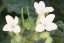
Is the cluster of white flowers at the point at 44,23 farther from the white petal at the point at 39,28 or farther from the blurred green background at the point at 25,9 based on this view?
the blurred green background at the point at 25,9

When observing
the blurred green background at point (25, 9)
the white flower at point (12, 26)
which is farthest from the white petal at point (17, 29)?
the blurred green background at point (25, 9)

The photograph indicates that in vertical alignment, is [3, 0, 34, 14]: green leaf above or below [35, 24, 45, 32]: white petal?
above

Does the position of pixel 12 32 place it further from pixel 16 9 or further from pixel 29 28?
pixel 16 9

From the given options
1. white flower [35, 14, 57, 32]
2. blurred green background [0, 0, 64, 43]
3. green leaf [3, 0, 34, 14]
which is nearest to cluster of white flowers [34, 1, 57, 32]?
white flower [35, 14, 57, 32]

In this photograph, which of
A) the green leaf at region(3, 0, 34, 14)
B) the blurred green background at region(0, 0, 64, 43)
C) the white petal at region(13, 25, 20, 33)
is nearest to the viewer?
the white petal at region(13, 25, 20, 33)

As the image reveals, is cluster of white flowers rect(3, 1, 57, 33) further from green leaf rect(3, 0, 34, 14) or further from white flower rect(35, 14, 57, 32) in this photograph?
green leaf rect(3, 0, 34, 14)

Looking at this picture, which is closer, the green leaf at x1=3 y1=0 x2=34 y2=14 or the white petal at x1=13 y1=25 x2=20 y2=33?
the white petal at x1=13 y1=25 x2=20 y2=33

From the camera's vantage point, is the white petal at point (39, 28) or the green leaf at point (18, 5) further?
the green leaf at point (18, 5)

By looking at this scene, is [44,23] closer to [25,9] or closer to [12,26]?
[12,26]

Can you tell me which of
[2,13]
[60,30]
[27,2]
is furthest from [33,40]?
[2,13]

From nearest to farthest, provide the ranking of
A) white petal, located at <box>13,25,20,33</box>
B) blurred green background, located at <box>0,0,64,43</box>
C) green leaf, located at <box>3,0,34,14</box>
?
white petal, located at <box>13,25,20,33</box>
blurred green background, located at <box>0,0,64,43</box>
green leaf, located at <box>3,0,34,14</box>

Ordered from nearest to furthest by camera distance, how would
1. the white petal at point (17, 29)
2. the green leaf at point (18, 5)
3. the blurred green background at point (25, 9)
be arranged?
the white petal at point (17, 29)
the blurred green background at point (25, 9)
the green leaf at point (18, 5)
